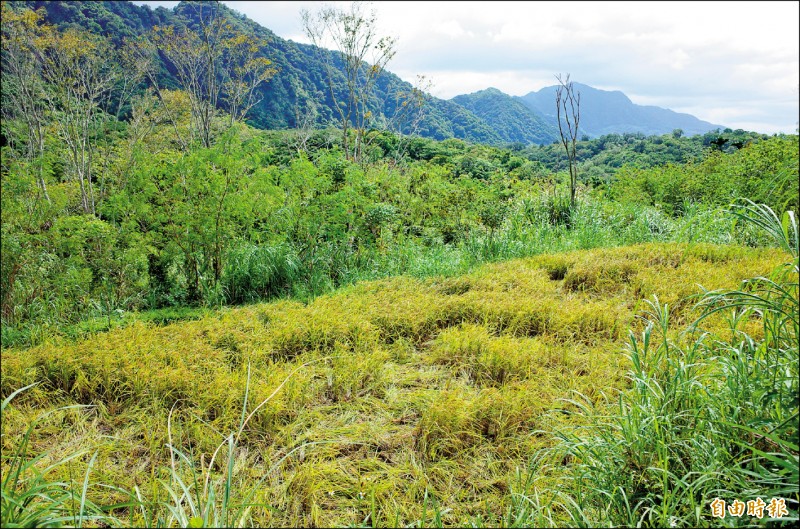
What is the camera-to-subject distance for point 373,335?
325cm

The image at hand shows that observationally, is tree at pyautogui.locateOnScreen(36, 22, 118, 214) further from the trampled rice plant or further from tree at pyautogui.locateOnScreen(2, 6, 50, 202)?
the trampled rice plant

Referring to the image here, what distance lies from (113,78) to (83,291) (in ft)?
44.0

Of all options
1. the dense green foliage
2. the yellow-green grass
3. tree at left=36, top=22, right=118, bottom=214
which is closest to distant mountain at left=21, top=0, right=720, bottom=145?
tree at left=36, top=22, right=118, bottom=214

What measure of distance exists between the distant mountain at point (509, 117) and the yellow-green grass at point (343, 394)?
65624 millimetres

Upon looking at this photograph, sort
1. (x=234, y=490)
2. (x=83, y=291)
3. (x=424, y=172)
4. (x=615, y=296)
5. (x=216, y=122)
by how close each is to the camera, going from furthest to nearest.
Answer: (x=216, y=122) < (x=424, y=172) < (x=615, y=296) < (x=83, y=291) < (x=234, y=490)

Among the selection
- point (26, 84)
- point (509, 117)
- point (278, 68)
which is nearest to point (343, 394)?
point (26, 84)

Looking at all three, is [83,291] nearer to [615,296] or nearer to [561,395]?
[561,395]

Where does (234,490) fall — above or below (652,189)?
below

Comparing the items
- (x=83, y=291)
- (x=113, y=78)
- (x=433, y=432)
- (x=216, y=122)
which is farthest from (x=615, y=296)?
(x=216, y=122)

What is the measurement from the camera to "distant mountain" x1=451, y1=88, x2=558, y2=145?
225ft

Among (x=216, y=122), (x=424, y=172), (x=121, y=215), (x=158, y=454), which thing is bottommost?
(x=158, y=454)

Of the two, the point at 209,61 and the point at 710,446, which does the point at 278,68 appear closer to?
the point at 209,61

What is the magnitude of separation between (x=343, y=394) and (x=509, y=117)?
75.3m

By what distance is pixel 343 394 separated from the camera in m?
2.55
